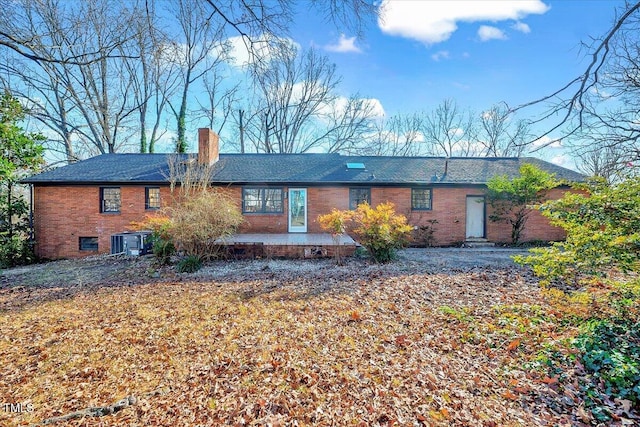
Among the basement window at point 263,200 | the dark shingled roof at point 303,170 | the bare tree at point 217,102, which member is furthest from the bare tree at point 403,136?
the basement window at point 263,200

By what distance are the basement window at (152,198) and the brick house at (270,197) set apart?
0.04 meters

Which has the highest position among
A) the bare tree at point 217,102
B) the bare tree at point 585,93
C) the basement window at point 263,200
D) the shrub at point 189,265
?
the bare tree at point 217,102

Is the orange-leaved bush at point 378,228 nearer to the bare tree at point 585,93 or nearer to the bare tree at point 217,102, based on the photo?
the bare tree at point 585,93

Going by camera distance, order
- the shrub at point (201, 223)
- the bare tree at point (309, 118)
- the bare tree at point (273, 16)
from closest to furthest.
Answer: the bare tree at point (273, 16), the shrub at point (201, 223), the bare tree at point (309, 118)

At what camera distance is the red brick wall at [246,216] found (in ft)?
37.4

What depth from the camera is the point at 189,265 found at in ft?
25.5

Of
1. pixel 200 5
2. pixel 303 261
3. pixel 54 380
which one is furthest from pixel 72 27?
pixel 303 261

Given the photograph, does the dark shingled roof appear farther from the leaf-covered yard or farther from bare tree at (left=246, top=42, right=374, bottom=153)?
bare tree at (left=246, top=42, right=374, bottom=153)

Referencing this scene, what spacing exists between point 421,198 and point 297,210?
5.27 metres

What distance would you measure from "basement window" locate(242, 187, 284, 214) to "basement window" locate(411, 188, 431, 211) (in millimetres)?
5553

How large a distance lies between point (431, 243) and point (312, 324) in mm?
9188

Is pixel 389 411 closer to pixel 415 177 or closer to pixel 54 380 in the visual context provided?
pixel 54 380

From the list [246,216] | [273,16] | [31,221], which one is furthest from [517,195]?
[31,221]

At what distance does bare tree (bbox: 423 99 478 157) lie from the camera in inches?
998
